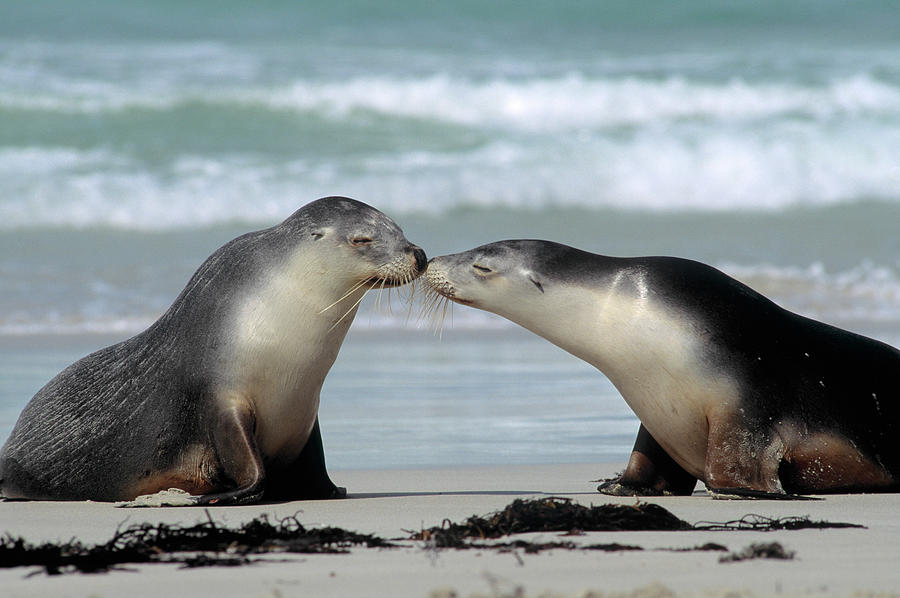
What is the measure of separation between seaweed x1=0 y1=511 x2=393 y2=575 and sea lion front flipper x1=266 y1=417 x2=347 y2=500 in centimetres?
152

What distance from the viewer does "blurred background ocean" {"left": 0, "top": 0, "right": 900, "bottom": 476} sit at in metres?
11.3

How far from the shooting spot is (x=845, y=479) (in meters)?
6.61

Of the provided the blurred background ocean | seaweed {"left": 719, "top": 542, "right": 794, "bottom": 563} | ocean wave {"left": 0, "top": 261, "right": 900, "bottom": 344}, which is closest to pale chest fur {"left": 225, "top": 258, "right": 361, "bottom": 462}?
the blurred background ocean

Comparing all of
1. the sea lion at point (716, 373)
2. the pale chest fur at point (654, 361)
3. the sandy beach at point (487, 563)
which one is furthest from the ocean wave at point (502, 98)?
the sandy beach at point (487, 563)

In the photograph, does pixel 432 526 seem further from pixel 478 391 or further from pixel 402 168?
pixel 402 168

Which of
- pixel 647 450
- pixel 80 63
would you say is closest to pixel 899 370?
pixel 647 450

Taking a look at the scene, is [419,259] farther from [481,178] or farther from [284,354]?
[481,178]

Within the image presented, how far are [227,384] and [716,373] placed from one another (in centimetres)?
227

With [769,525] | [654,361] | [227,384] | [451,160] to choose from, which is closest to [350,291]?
[227,384]

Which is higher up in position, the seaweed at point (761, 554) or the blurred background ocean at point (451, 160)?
the blurred background ocean at point (451, 160)

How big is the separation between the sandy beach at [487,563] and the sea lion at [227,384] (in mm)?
334

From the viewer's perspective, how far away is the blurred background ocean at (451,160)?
36.9 ft

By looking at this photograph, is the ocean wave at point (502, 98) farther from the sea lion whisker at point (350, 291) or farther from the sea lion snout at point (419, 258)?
the sea lion whisker at point (350, 291)

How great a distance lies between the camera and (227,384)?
648 cm
